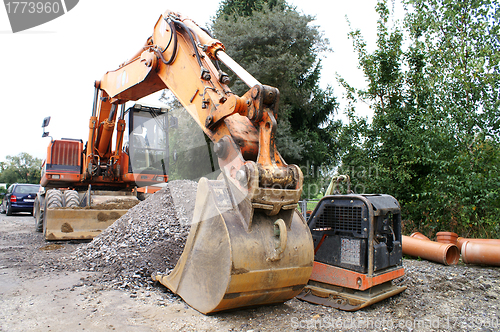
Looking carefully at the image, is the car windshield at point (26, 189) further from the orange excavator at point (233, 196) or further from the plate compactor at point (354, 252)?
the plate compactor at point (354, 252)

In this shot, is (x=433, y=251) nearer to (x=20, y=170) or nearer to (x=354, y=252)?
(x=354, y=252)

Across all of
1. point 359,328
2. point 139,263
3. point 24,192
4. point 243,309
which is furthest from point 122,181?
point 24,192

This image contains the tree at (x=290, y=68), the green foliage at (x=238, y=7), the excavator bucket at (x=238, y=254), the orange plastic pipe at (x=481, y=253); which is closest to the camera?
the excavator bucket at (x=238, y=254)

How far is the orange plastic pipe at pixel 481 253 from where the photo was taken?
567cm

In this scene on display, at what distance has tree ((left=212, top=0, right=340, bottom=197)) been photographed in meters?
15.6

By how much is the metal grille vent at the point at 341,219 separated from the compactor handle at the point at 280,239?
49.9 inches

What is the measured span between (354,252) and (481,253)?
3.19 meters

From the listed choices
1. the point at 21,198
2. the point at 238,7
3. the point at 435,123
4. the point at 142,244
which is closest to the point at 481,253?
the point at 435,123

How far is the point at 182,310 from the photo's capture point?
3293 millimetres

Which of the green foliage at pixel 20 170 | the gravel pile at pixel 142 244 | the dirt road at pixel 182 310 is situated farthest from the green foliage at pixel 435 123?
the green foliage at pixel 20 170

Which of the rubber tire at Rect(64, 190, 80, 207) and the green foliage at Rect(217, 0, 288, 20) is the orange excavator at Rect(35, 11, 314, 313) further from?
the green foliage at Rect(217, 0, 288, 20)

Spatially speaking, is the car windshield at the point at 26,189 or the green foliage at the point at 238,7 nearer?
the car windshield at the point at 26,189

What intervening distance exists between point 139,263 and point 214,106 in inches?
91.3

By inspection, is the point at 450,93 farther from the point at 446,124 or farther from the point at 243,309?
the point at 243,309
